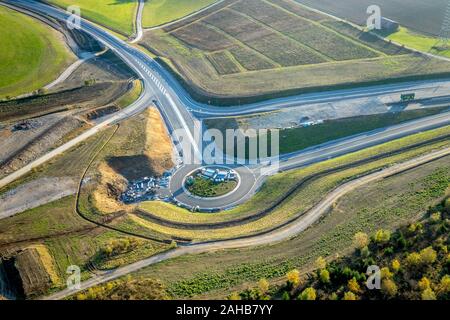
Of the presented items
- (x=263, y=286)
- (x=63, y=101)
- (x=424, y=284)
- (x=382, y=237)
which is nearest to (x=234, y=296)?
(x=263, y=286)

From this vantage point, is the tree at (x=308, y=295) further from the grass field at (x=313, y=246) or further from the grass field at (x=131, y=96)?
the grass field at (x=131, y=96)

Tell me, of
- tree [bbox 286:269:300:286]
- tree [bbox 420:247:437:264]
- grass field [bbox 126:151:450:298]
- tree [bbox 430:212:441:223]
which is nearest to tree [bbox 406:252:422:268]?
tree [bbox 420:247:437:264]

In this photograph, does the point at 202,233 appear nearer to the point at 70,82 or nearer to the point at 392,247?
Answer: the point at 392,247

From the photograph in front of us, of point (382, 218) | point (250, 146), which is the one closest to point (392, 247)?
point (382, 218)

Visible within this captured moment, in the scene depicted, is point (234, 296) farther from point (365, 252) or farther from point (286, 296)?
point (365, 252)

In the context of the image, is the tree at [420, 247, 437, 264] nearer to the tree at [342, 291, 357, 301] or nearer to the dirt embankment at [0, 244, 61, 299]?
the tree at [342, 291, 357, 301]
